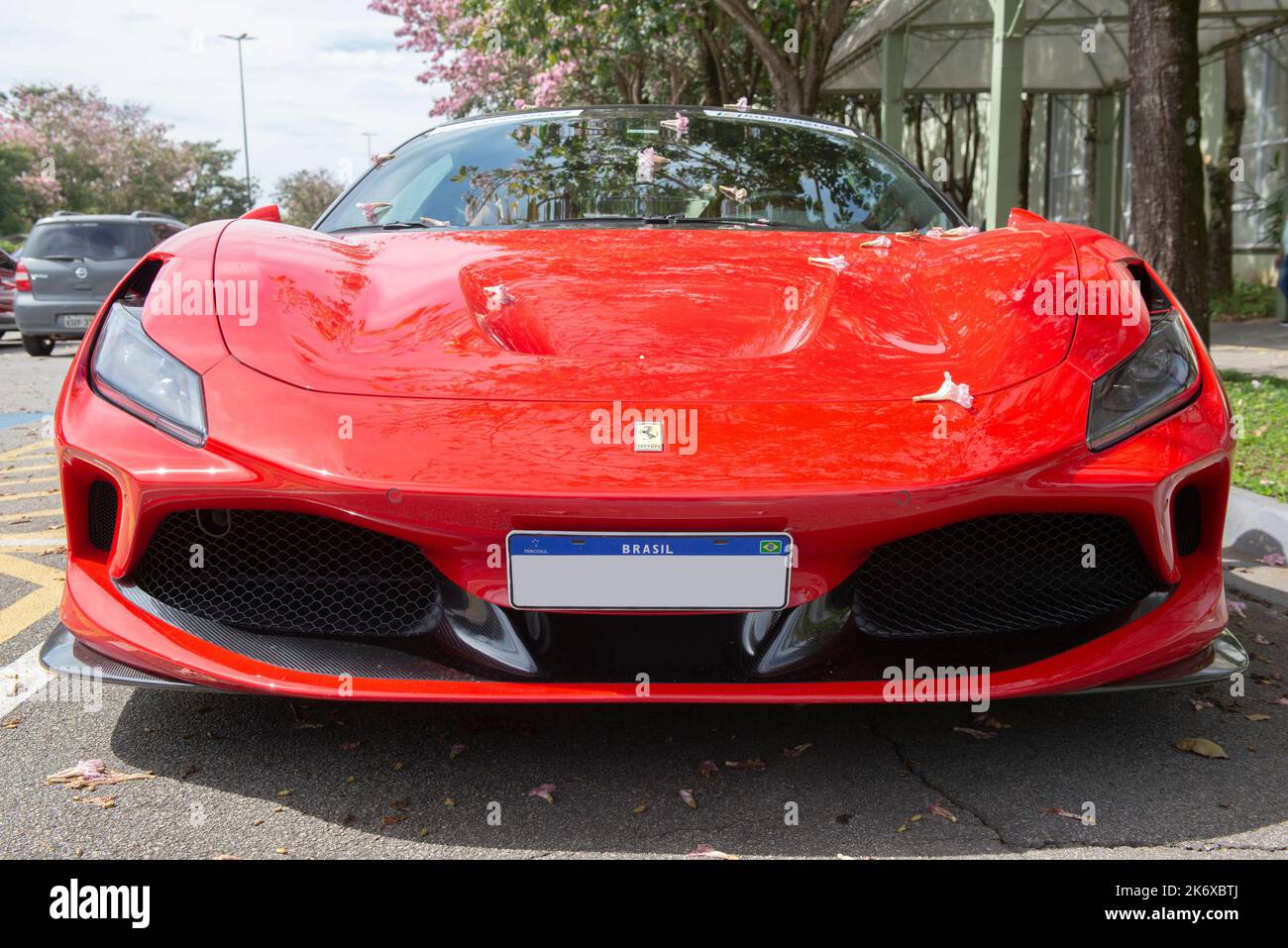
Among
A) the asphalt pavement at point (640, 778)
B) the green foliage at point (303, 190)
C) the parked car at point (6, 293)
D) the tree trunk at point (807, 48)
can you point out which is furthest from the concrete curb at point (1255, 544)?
the green foliage at point (303, 190)

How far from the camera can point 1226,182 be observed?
13625mm

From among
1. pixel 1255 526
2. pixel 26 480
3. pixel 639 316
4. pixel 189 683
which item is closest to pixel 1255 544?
pixel 1255 526

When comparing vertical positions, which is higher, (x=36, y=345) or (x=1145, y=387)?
(x=1145, y=387)

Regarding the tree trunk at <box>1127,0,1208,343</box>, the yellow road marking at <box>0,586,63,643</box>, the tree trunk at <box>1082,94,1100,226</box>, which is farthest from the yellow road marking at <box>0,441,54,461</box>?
the tree trunk at <box>1082,94,1100,226</box>

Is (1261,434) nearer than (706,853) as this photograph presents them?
No

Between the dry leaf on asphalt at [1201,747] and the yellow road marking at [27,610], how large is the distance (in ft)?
8.53

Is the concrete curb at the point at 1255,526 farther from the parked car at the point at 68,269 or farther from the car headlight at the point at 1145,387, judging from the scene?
the parked car at the point at 68,269

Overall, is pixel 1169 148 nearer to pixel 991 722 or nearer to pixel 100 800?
pixel 991 722

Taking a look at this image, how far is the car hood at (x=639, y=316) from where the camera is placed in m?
2.08

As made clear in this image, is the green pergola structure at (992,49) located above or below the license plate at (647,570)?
above

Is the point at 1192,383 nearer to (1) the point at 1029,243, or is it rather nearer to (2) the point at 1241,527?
(1) the point at 1029,243

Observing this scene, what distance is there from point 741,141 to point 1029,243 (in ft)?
3.66

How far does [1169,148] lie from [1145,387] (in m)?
4.72

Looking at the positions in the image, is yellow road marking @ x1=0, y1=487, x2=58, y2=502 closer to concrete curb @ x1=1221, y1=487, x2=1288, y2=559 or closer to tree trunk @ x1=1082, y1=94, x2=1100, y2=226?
concrete curb @ x1=1221, y1=487, x2=1288, y2=559
